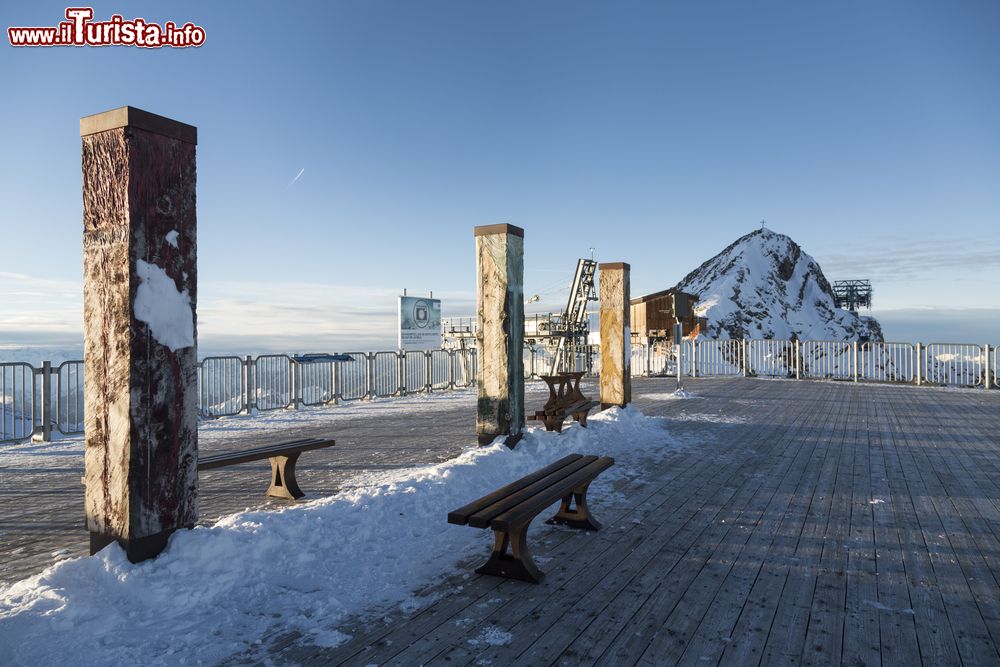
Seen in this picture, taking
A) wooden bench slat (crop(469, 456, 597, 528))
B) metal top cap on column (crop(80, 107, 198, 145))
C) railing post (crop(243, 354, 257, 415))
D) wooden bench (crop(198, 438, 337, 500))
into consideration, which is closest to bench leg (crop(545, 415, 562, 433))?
wooden bench slat (crop(469, 456, 597, 528))

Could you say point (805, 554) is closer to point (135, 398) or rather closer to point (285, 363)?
point (135, 398)

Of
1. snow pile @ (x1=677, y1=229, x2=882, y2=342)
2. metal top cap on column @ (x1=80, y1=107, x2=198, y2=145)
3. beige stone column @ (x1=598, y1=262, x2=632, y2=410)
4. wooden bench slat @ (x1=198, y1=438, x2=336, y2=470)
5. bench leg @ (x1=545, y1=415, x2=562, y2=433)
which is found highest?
snow pile @ (x1=677, y1=229, x2=882, y2=342)

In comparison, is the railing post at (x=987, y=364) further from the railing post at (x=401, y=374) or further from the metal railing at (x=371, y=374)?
the railing post at (x=401, y=374)

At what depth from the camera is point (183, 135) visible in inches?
156

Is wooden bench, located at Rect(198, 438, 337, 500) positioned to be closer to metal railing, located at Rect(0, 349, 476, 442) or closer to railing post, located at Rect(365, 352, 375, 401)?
metal railing, located at Rect(0, 349, 476, 442)

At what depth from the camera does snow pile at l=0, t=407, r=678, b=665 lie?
3.03 m

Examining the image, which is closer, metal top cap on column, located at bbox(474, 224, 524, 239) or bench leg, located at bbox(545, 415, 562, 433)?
metal top cap on column, located at bbox(474, 224, 524, 239)

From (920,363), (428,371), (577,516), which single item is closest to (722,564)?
(577,516)

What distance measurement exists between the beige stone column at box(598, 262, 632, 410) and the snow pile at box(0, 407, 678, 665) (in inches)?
274

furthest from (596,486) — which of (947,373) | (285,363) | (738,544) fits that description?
(947,373)

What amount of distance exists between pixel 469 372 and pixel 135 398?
18.6 metres

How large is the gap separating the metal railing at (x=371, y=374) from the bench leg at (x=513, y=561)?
29.8ft

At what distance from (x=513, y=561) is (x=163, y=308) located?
2.93m

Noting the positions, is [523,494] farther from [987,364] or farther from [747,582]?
[987,364]
